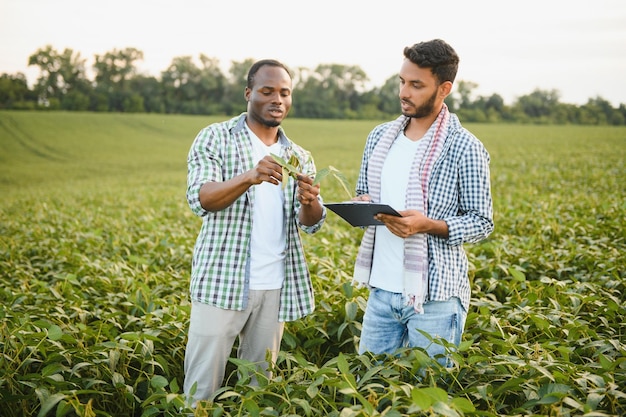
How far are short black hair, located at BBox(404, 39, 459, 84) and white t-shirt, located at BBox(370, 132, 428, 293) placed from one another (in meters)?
0.31

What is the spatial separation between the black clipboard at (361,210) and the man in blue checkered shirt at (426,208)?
58 mm

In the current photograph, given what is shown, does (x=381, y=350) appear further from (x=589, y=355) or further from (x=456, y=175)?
(x=589, y=355)

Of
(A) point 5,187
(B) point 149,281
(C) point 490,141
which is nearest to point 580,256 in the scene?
(B) point 149,281

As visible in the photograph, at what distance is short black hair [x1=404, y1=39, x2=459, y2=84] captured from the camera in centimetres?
248

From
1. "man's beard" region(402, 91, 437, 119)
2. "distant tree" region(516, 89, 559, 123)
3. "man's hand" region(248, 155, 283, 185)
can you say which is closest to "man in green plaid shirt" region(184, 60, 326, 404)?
"man's hand" region(248, 155, 283, 185)

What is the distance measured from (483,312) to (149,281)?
2.99 m

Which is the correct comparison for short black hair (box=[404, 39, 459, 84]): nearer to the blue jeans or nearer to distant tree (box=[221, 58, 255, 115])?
the blue jeans

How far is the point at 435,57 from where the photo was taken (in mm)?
2480

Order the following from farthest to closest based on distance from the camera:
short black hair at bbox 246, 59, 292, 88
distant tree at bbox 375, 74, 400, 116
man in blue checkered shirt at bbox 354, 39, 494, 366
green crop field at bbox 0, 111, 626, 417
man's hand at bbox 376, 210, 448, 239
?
distant tree at bbox 375, 74, 400, 116 → short black hair at bbox 246, 59, 292, 88 → man in blue checkered shirt at bbox 354, 39, 494, 366 → man's hand at bbox 376, 210, 448, 239 → green crop field at bbox 0, 111, 626, 417

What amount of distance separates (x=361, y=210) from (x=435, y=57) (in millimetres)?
748

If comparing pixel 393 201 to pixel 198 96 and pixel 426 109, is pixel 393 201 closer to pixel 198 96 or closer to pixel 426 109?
pixel 426 109

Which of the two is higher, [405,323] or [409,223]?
[409,223]

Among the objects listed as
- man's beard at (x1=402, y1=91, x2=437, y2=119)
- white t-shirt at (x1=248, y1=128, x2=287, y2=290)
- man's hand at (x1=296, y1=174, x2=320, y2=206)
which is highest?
man's beard at (x1=402, y1=91, x2=437, y2=119)

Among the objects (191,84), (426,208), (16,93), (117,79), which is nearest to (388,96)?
(191,84)
